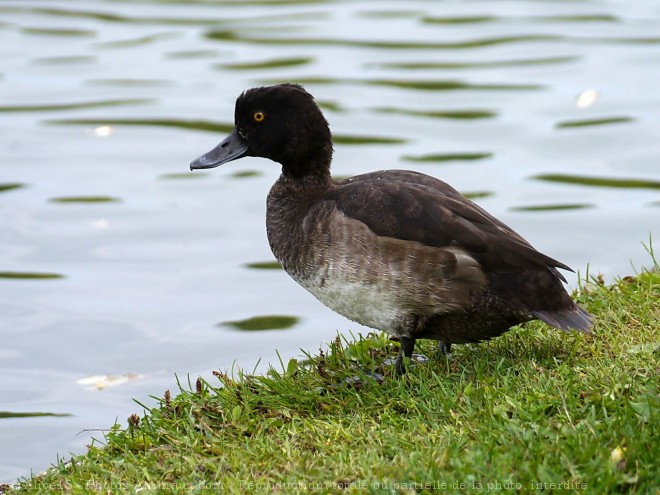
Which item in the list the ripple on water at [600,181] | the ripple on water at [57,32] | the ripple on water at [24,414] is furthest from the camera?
the ripple on water at [57,32]

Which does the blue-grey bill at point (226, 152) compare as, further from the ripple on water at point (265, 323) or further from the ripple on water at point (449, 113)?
the ripple on water at point (449, 113)

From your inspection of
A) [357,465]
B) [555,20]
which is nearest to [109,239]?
[357,465]

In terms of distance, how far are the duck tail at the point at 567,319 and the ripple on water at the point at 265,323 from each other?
2534 millimetres

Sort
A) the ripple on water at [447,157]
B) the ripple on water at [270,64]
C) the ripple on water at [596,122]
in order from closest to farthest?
the ripple on water at [447,157] < the ripple on water at [596,122] < the ripple on water at [270,64]

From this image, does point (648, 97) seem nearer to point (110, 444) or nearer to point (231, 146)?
point (231, 146)

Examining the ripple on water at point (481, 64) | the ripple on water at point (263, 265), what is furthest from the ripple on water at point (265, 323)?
the ripple on water at point (481, 64)

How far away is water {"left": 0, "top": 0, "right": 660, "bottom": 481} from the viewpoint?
7117 mm

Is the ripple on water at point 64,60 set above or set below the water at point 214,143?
above

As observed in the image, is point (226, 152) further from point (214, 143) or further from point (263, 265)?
point (214, 143)

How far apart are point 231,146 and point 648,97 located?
6.17m

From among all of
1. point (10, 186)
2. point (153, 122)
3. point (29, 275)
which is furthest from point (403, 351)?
point (153, 122)

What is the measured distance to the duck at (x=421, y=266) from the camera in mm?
5098

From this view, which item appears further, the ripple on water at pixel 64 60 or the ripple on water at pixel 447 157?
the ripple on water at pixel 64 60

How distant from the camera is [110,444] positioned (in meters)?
5.00
